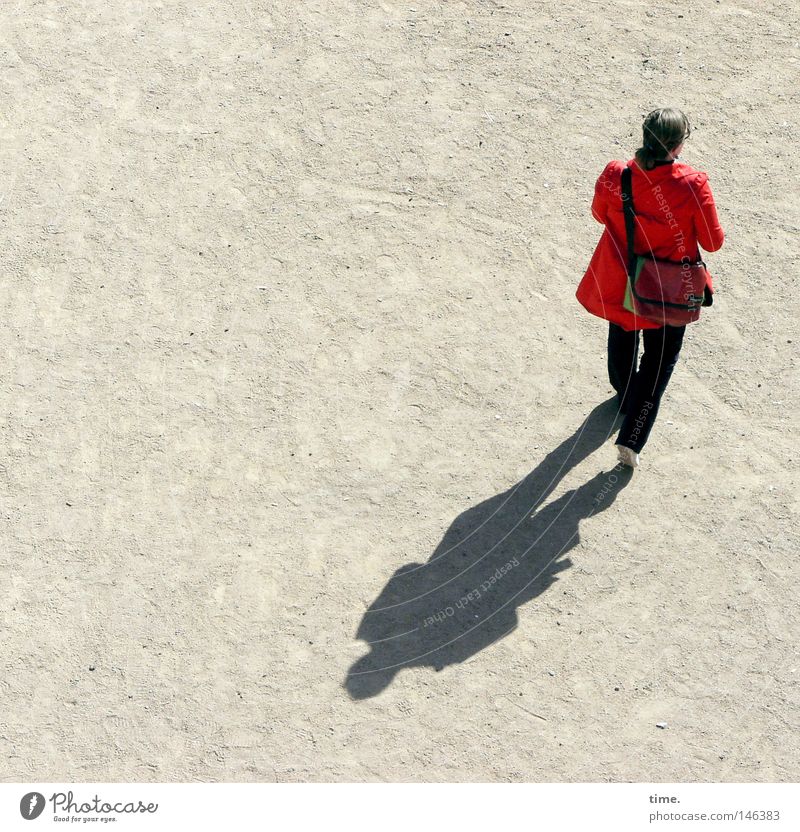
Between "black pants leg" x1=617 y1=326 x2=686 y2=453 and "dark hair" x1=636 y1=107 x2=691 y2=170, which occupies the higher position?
"dark hair" x1=636 y1=107 x2=691 y2=170

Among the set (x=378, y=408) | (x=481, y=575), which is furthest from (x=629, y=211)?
(x=481, y=575)

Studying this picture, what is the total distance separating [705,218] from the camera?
5.89m

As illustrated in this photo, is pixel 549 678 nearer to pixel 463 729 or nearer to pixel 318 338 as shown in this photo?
pixel 463 729

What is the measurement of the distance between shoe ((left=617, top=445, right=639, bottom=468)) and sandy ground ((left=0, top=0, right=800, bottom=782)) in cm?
10

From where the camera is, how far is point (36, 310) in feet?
24.6

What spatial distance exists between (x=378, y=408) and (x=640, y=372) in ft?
4.83

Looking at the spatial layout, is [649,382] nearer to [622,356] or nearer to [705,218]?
[622,356]

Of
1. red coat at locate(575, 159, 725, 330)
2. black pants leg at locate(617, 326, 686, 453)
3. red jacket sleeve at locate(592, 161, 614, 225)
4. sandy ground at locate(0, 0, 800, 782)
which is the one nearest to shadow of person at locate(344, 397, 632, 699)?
sandy ground at locate(0, 0, 800, 782)

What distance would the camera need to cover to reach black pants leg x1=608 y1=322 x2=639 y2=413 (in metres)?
6.69

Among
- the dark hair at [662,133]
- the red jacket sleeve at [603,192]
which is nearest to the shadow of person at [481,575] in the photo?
the red jacket sleeve at [603,192]

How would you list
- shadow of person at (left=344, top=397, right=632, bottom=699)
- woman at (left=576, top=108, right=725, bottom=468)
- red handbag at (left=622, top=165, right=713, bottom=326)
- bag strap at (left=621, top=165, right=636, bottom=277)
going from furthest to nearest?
shadow of person at (left=344, top=397, right=632, bottom=699) < red handbag at (left=622, top=165, right=713, bottom=326) < bag strap at (left=621, top=165, right=636, bottom=277) < woman at (left=576, top=108, right=725, bottom=468)

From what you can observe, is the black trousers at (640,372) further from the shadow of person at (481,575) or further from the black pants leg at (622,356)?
the shadow of person at (481,575)

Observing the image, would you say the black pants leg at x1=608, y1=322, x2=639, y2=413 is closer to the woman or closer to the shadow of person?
the woman

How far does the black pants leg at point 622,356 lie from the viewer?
6.69 metres
